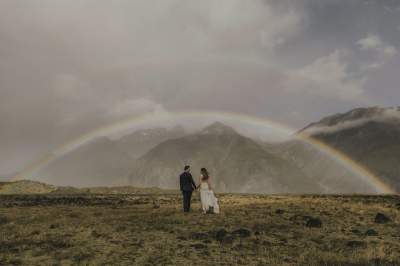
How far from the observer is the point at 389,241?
18.5 meters

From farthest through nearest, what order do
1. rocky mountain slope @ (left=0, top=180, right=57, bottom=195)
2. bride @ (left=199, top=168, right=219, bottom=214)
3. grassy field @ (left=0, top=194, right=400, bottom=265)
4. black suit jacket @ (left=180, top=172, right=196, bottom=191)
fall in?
rocky mountain slope @ (left=0, top=180, right=57, bottom=195) < black suit jacket @ (left=180, top=172, right=196, bottom=191) < bride @ (left=199, top=168, right=219, bottom=214) < grassy field @ (left=0, top=194, right=400, bottom=265)

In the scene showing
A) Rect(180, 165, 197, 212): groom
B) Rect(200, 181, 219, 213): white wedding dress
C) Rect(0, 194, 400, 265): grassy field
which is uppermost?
Rect(180, 165, 197, 212): groom

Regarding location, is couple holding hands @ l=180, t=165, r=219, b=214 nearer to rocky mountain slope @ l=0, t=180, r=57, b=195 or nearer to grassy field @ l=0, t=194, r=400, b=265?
grassy field @ l=0, t=194, r=400, b=265

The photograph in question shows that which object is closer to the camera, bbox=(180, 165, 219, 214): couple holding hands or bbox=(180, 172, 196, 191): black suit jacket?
bbox=(180, 165, 219, 214): couple holding hands

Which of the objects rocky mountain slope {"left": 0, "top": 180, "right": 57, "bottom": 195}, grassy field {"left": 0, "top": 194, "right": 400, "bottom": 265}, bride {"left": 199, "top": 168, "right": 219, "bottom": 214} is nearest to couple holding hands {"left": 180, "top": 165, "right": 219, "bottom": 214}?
bride {"left": 199, "top": 168, "right": 219, "bottom": 214}

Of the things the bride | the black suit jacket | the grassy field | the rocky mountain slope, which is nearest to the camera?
the grassy field

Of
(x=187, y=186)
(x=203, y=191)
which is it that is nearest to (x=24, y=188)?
(x=187, y=186)

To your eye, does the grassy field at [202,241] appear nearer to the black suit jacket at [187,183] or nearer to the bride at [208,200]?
the bride at [208,200]

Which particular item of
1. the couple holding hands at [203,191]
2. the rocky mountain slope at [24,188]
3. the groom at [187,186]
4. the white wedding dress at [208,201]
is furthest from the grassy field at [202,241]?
the rocky mountain slope at [24,188]

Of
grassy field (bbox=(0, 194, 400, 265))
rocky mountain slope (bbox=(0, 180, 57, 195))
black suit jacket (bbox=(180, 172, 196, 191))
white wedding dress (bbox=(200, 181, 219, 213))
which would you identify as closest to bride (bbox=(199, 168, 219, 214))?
white wedding dress (bbox=(200, 181, 219, 213))

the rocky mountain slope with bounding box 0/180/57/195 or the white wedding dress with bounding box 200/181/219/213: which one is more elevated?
the rocky mountain slope with bounding box 0/180/57/195

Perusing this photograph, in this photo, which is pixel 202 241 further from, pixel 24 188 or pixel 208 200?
pixel 24 188

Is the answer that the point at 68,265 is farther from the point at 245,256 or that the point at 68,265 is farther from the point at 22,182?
the point at 22,182

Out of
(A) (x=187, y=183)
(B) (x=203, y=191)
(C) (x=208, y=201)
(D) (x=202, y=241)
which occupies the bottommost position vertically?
(D) (x=202, y=241)
